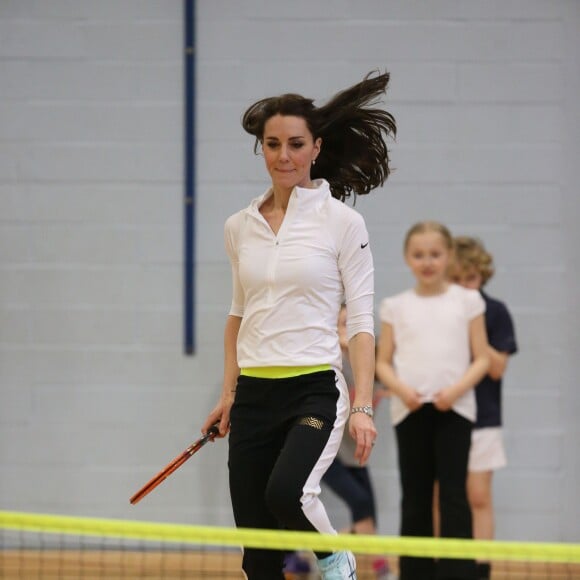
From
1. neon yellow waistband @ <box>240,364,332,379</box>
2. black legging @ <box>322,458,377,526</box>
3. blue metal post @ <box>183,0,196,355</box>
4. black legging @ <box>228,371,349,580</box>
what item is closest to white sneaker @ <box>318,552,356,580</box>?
black legging @ <box>228,371,349,580</box>

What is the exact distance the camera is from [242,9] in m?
5.67

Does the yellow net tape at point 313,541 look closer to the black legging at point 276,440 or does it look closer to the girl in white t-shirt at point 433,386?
the black legging at point 276,440

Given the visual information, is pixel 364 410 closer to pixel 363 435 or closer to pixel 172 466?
pixel 363 435

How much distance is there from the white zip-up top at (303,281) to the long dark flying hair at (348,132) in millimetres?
231

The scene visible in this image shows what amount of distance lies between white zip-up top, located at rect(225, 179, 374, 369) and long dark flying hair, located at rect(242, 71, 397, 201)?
0.76 ft

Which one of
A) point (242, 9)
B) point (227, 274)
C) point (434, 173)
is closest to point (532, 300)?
point (434, 173)

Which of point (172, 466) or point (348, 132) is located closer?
point (172, 466)

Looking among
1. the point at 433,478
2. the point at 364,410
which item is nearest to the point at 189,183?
the point at 433,478

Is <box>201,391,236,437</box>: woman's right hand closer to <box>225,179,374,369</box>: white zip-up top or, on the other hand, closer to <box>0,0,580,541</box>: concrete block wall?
<box>225,179,374,369</box>: white zip-up top

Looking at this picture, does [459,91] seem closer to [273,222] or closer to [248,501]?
[273,222]

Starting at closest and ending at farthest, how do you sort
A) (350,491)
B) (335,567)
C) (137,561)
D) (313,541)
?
(313,541), (335,567), (350,491), (137,561)

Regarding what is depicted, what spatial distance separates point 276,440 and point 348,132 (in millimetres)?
967

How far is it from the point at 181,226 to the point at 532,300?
1.80 metres

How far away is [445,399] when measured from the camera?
4641 mm
